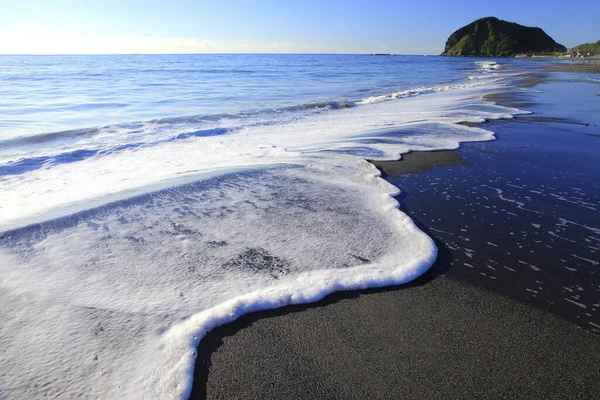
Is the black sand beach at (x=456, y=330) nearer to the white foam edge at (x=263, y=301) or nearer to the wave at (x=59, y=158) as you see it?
the white foam edge at (x=263, y=301)

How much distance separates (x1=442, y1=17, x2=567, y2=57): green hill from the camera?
125875mm

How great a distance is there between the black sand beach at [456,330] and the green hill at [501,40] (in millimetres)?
143323

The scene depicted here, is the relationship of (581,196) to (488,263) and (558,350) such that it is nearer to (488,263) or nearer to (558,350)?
(488,263)

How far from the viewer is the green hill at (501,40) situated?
125875 mm

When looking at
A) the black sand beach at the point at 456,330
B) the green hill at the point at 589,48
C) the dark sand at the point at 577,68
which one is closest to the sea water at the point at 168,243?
the black sand beach at the point at 456,330

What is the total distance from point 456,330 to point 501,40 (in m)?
152

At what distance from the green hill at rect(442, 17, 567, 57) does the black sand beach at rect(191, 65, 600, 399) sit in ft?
470

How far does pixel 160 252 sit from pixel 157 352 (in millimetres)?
1479

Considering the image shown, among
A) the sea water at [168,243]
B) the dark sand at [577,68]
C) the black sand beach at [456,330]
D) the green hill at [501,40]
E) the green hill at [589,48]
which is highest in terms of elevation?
the green hill at [501,40]

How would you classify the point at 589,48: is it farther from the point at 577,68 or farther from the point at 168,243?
the point at 168,243

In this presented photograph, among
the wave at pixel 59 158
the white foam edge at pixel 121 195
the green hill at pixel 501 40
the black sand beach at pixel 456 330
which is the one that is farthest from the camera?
the green hill at pixel 501 40

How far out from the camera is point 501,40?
127 metres

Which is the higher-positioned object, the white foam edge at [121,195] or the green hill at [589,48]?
the green hill at [589,48]

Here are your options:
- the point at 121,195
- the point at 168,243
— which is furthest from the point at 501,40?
the point at 168,243
